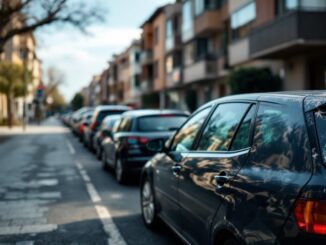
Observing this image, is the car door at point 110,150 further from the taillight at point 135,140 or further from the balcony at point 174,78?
the balcony at point 174,78

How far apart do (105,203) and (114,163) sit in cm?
304

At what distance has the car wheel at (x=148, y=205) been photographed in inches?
241

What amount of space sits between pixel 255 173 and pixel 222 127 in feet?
3.57

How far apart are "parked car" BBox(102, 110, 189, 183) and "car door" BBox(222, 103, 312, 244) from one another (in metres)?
6.18

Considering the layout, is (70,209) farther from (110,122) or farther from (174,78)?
(174,78)

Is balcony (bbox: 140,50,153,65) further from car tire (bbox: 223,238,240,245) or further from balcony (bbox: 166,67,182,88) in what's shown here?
car tire (bbox: 223,238,240,245)

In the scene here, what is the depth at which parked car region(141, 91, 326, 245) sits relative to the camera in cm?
283

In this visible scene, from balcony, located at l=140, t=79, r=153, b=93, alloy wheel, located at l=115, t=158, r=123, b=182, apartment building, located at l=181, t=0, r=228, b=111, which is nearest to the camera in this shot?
alloy wheel, located at l=115, t=158, r=123, b=182

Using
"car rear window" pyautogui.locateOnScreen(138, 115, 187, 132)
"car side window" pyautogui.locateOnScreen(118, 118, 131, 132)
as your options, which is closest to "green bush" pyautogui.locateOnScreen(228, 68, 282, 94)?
"car side window" pyautogui.locateOnScreen(118, 118, 131, 132)

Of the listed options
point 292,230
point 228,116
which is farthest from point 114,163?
point 292,230

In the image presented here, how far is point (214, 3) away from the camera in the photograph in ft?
105

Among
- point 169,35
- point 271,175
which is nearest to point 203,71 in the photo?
point 169,35

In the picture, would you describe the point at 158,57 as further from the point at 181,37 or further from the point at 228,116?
the point at 228,116

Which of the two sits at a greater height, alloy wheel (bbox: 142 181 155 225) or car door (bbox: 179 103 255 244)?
car door (bbox: 179 103 255 244)
